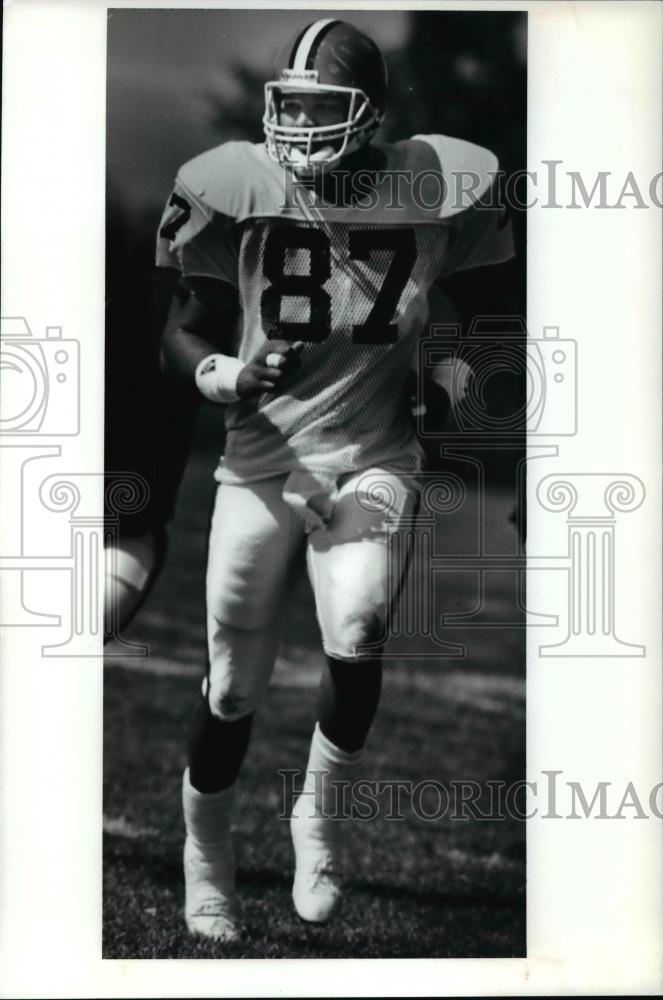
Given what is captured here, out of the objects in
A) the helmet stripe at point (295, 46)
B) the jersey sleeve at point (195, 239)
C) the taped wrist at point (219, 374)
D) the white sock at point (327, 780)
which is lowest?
the white sock at point (327, 780)

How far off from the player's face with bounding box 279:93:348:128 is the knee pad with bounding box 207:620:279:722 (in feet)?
3.45

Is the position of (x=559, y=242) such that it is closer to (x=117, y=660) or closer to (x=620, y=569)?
(x=620, y=569)

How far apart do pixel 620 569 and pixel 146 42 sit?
4.90 ft

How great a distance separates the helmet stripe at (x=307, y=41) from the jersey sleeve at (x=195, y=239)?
0.35 m

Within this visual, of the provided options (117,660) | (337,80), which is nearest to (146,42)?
(337,80)

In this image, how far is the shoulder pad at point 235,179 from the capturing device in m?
3.12

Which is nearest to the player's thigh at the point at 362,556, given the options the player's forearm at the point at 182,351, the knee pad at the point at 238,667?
the knee pad at the point at 238,667

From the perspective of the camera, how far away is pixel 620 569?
10.5 feet

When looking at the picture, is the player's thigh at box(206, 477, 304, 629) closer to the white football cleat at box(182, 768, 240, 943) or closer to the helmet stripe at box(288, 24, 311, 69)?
the white football cleat at box(182, 768, 240, 943)

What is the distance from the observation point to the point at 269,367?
3.16m

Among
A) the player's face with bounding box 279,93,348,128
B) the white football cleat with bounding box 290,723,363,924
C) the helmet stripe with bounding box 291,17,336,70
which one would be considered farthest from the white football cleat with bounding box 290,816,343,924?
the helmet stripe with bounding box 291,17,336,70

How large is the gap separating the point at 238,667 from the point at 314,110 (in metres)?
1.17

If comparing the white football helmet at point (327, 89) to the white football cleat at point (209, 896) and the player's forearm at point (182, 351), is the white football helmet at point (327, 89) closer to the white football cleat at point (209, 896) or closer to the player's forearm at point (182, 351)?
the player's forearm at point (182, 351)

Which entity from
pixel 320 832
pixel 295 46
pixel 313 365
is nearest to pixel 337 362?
pixel 313 365
